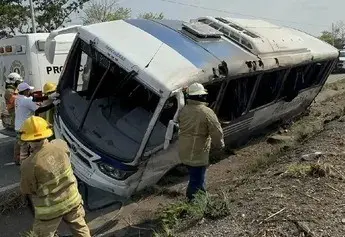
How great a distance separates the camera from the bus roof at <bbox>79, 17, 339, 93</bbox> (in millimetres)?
5707

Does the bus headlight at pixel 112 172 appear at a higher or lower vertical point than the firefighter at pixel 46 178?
lower

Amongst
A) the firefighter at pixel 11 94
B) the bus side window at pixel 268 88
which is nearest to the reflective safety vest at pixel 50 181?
the bus side window at pixel 268 88

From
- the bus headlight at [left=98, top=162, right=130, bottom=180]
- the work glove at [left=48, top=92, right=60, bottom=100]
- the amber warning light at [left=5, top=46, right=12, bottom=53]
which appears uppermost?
the work glove at [left=48, top=92, right=60, bottom=100]

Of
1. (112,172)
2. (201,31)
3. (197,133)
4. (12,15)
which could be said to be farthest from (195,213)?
(12,15)

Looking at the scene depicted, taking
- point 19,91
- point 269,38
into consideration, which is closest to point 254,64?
point 269,38

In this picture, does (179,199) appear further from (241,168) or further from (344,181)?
(344,181)

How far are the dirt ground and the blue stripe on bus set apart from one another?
5.55ft

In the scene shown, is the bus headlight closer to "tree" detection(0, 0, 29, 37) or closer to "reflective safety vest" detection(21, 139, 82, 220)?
"reflective safety vest" detection(21, 139, 82, 220)

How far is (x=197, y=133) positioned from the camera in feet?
18.0

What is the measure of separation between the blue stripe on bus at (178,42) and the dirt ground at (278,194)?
5.55 feet

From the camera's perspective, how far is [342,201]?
4512mm

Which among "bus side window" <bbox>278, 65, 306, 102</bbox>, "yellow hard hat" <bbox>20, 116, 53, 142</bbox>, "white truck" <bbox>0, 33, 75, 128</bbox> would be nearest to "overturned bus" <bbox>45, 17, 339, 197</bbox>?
"bus side window" <bbox>278, 65, 306, 102</bbox>

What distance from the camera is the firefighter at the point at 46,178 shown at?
4059 mm

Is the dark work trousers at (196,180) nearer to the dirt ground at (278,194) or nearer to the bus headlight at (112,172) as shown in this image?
the dirt ground at (278,194)
